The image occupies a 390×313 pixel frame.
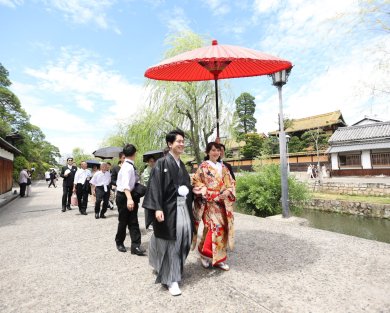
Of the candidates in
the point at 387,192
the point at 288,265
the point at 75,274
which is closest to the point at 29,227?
the point at 75,274

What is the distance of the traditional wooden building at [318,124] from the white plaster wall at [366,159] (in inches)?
422

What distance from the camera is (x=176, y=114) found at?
43.9ft

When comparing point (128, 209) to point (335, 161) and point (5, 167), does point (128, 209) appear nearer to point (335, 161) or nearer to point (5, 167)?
point (5, 167)

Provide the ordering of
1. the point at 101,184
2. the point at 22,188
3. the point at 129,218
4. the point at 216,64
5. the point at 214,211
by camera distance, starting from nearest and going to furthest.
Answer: the point at 214,211 → the point at 216,64 → the point at 129,218 → the point at 101,184 → the point at 22,188

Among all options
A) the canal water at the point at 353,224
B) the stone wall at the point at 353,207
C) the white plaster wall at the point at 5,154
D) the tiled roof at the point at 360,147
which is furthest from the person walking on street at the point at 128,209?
the tiled roof at the point at 360,147

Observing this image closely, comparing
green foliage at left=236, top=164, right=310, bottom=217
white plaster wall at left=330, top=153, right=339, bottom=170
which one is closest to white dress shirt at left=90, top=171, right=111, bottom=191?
green foliage at left=236, top=164, right=310, bottom=217

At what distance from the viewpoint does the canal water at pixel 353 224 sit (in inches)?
399

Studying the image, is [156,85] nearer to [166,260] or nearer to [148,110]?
[148,110]

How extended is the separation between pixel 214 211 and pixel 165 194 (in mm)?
756

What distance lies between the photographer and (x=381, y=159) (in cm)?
2150

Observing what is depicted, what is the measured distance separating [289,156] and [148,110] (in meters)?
19.1

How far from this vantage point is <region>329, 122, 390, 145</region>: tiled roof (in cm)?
2235

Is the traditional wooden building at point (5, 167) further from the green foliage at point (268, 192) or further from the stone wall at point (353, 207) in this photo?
the stone wall at point (353, 207)

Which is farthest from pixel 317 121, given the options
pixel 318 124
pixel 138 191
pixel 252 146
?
pixel 138 191
